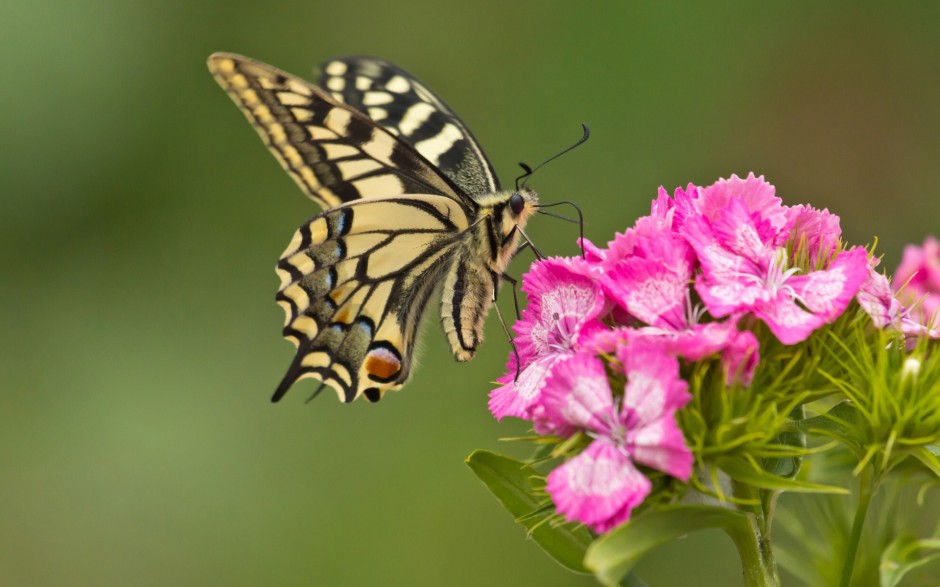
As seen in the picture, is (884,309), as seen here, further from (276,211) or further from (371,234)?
(276,211)

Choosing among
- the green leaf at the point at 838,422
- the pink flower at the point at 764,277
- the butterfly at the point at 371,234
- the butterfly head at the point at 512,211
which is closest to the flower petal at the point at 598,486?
the pink flower at the point at 764,277

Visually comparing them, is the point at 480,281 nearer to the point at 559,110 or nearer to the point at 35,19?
the point at 559,110

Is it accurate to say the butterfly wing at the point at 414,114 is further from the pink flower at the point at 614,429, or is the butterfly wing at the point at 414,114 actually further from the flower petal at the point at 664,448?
the flower petal at the point at 664,448

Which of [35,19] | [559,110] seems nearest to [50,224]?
[35,19]

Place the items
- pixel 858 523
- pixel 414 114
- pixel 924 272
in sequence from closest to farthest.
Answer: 1. pixel 858 523
2. pixel 924 272
3. pixel 414 114

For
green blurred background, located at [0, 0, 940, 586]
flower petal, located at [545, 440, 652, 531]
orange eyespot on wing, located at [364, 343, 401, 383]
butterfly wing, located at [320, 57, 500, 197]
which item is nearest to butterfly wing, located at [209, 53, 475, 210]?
butterfly wing, located at [320, 57, 500, 197]

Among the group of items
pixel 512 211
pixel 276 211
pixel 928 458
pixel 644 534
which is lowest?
pixel 644 534

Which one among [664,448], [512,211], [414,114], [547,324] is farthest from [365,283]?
[664,448]
